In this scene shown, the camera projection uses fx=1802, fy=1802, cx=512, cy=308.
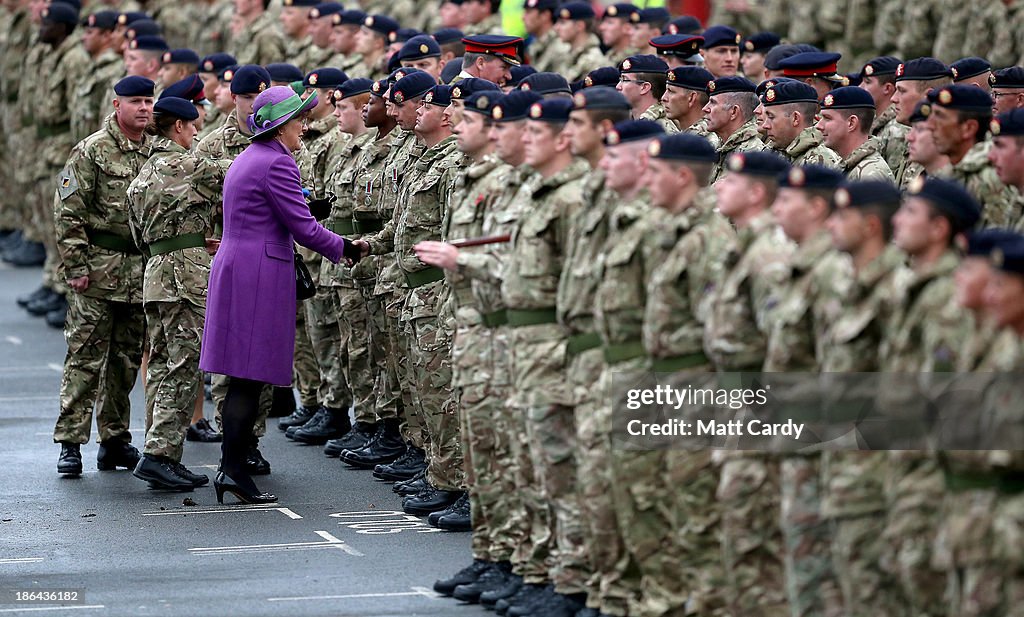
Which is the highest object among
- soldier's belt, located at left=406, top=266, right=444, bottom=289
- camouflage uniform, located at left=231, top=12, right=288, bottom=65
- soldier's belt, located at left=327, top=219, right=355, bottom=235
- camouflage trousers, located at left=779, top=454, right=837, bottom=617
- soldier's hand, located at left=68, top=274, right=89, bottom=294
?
camouflage uniform, located at left=231, top=12, right=288, bottom=65

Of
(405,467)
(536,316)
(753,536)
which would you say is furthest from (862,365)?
(405,467)

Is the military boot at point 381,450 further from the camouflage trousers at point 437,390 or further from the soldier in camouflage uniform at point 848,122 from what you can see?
the soldier in camouflage uniform at point 848,122

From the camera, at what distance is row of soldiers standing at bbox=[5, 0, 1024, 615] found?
18.6ft

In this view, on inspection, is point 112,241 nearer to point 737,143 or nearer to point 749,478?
point 737,143

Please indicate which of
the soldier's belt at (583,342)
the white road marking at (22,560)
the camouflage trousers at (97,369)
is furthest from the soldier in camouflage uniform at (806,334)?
the camouflage trousers at (97,369)

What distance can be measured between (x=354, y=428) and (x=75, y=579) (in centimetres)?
327

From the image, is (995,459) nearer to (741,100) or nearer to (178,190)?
(741,100)

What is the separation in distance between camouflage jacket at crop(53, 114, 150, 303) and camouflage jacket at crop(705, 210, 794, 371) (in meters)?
5.20

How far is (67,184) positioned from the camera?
35.3ft

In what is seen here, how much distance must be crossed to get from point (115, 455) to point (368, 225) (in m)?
2.06

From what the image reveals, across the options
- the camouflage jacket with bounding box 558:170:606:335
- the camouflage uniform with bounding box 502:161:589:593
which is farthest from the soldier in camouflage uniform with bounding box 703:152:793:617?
the camouflage uniform with bounding box 502:161:589:593

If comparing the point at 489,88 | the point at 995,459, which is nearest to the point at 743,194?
the point at 995,459

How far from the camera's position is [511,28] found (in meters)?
17.7

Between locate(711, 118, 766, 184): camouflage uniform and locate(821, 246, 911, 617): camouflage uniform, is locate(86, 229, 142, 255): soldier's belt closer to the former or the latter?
locate(711, 118, 766, 184): camouflage uniform
